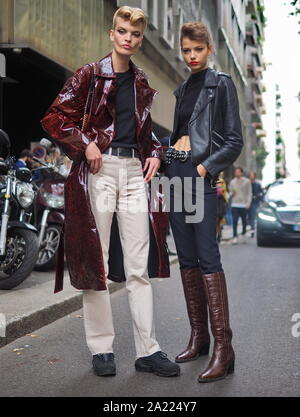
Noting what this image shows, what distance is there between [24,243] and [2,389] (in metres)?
3.55

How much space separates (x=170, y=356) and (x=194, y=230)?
36.8 inches

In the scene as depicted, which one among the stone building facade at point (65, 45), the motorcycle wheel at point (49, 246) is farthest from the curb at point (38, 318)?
the stone building facade at point (65, 45)

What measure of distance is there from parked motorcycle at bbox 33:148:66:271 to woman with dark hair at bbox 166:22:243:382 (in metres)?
5.10

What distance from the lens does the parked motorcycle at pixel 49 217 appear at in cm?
945

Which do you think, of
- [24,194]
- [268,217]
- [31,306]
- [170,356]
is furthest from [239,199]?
[170,356]

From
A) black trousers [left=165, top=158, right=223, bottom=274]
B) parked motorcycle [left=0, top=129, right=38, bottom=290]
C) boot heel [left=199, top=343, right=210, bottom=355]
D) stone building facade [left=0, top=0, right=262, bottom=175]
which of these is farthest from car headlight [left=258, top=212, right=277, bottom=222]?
black trousers [left=165, top=158, right=223, bottom=274]

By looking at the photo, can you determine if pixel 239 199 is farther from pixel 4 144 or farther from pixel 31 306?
pixel 31 306

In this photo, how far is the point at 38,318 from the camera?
6.00 meters

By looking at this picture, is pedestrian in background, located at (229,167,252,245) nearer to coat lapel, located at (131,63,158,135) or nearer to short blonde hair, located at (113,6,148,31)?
coat lapel, located at (131,63,158,135)

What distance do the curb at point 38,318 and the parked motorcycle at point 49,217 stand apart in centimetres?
253

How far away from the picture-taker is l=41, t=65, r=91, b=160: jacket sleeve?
4.22 m

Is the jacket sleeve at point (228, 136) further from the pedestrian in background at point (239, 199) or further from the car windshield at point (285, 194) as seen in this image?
the pedestrian in background at point (239, 199)
